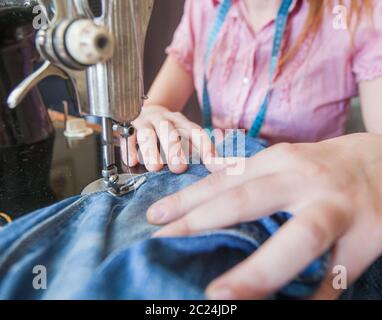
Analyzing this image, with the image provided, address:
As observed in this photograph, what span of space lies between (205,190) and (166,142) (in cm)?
19

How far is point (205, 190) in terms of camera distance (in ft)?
1.31

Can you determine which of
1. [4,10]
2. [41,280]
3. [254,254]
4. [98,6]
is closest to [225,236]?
[254,254]

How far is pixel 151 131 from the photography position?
1.98 feet

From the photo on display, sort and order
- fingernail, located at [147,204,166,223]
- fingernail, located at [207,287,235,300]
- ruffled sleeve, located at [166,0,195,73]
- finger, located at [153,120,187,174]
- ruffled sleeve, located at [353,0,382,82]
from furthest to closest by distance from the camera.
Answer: ruffled sleeve, located at [166,0,195,73]
ruffled sleeve, located at [353,0,382,82]
finger, located at [153,120,187,174]
fingernail, located at [147,204,166,223]
fingernail, located at [207,287,235,300]

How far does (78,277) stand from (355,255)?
0.24 meters

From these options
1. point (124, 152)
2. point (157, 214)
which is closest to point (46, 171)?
point (124, 152)

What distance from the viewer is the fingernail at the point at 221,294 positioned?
0.92ft

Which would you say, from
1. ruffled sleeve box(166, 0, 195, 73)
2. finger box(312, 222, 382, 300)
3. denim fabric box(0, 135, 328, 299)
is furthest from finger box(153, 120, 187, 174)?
ruffled sleeve box(166, 0, 195, 73)

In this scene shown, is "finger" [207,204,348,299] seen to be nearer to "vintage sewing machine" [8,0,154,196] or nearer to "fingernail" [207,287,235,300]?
"fingernail" [207,287,235,300]

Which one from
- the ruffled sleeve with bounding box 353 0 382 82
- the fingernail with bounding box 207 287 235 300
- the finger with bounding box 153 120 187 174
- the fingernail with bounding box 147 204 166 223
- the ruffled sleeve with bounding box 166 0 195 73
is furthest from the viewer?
the ruffled sleeve with bounding box 166 0 195 73

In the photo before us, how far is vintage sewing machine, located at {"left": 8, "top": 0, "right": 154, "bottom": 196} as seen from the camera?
1.19 ft

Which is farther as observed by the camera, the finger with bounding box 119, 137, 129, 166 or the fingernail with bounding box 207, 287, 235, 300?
the finger with bounding box 119, 137, 129, 166

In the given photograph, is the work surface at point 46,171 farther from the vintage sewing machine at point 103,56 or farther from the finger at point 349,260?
the finger at point 349,260
